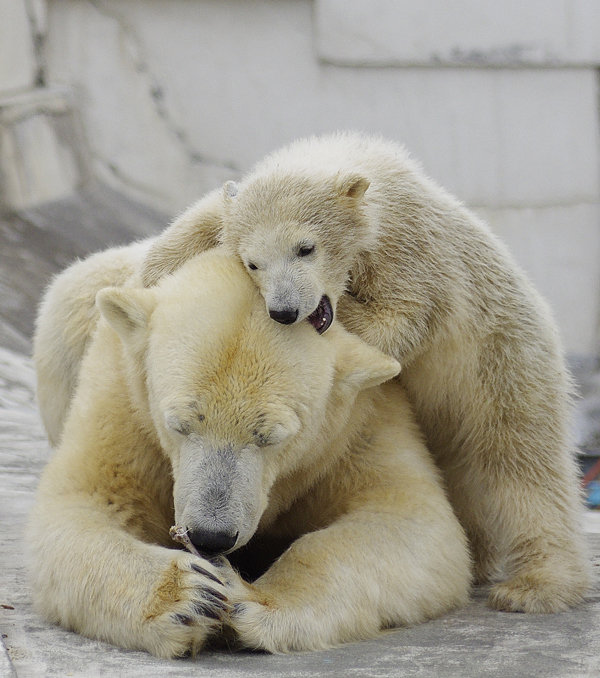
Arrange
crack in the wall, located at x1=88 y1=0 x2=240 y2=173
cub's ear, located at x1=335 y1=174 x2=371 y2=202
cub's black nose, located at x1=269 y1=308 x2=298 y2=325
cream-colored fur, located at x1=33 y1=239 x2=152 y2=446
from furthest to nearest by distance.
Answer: crack in the wall, located at x1=88 y1=0 x2=240 y2=173, cream-colored fur, located at x1=33 y1=239 x2=152 y2=446, cub's ear, located at x1=335 y1=174 x2=371 y2=202, cub's black nose, located at x1=269 y1=308 x2=298 y2=325

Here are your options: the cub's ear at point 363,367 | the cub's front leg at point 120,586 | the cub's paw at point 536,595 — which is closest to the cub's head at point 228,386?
the cub's ear at point 363,367

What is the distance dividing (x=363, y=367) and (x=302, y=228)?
1.50 feet

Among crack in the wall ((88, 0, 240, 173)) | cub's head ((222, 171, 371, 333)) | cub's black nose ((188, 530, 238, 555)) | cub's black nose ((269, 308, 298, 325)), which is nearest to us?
cub's black nose ((188, 530, 238, 555))

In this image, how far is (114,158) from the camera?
7504mm

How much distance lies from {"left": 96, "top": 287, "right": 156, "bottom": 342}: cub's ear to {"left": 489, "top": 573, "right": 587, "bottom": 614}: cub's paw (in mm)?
1098

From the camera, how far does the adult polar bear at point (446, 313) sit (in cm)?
246

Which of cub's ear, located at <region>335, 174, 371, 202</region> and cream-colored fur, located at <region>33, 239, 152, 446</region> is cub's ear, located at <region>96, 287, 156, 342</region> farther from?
cream-colored fur, located at <region>33, 239, 152, 446</region>

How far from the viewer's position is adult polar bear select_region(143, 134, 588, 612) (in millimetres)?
2457

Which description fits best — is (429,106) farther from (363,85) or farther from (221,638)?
(221,638)

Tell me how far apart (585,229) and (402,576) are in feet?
18.9

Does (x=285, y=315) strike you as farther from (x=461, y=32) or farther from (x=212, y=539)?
(x=461, y=32)

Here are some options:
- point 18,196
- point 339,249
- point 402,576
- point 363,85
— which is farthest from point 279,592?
point 363,85

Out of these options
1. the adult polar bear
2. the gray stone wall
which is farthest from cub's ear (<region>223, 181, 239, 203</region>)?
the gray stone wall

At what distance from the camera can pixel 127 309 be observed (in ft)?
7.07
